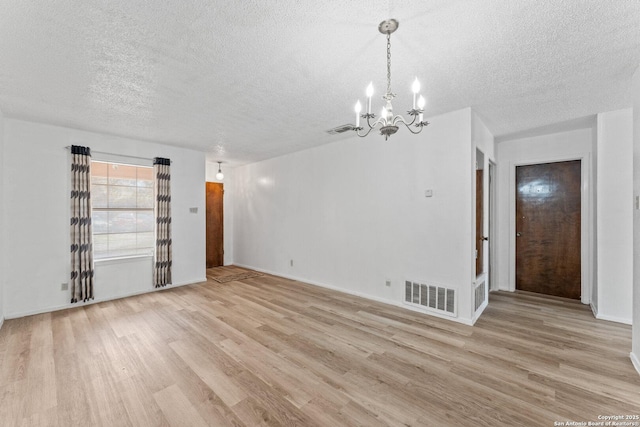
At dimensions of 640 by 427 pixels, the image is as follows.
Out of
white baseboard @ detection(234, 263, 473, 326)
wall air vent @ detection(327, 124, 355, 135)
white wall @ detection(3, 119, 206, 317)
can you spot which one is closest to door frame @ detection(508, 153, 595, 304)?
white baseboard @ detection(234, 263, 473, 326)

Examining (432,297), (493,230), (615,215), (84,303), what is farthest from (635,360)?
(84,303)

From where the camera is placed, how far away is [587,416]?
5.90 feet

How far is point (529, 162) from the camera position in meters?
4.55

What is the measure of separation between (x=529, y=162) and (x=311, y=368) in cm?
480

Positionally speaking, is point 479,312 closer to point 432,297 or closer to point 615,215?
point 432,297

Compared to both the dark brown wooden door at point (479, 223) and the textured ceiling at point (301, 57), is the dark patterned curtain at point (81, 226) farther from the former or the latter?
the dark brown wooden door at point (479, 223)

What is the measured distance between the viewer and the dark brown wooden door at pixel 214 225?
6.82 metres

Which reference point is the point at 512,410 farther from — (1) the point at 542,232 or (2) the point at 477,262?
(1) the point at 542,232

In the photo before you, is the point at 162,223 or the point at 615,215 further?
the point at 162,223

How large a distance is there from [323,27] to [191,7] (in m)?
0.85

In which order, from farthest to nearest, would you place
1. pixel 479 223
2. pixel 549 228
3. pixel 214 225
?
pixel 214 225, pixel 549 228, pixel 479 223

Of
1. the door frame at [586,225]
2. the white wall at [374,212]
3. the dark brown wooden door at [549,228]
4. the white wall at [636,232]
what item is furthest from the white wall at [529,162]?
the white wall at [374,212]

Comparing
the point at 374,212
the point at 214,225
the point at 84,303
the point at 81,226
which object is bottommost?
the point at 84,303

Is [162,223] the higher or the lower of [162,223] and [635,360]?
the higher
